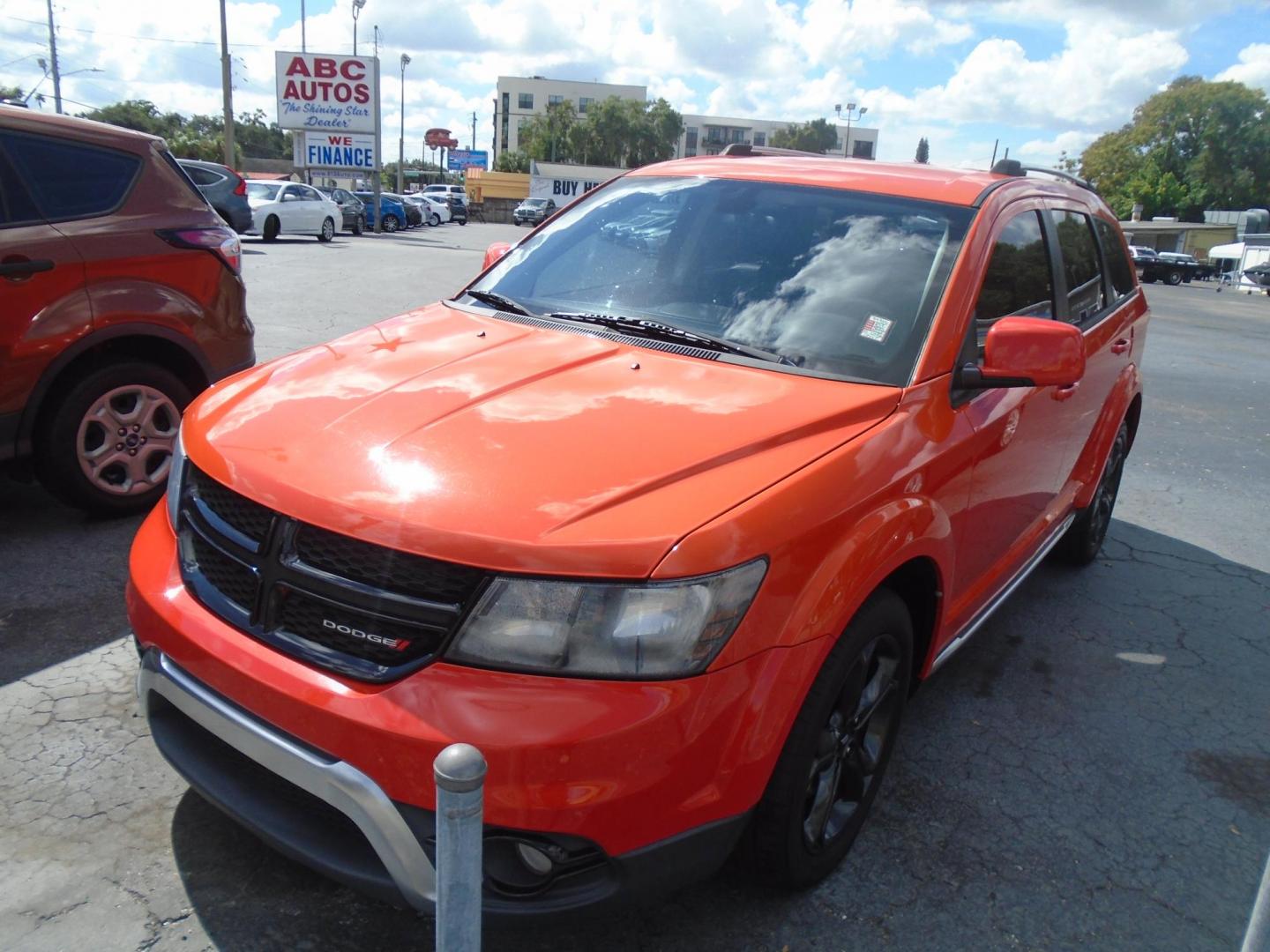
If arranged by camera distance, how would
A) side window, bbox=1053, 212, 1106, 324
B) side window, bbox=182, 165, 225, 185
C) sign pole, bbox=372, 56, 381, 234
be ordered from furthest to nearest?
1. sign pole, bbox=372, 56, 381, 234
2. side window, bbox=182, 165, 225, 185
3. side window, bbox=1053, 212, 1106, 324

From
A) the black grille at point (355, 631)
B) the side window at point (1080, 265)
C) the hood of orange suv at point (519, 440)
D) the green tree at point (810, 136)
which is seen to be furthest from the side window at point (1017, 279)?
the green tree at point (810, 136)

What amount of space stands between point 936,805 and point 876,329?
1.42m

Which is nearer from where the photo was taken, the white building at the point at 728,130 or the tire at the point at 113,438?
the tire at the point at 113,438

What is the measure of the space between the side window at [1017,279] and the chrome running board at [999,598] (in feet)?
2.95

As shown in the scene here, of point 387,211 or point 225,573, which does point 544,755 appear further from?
point 387,211

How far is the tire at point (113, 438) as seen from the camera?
4320 millimetres

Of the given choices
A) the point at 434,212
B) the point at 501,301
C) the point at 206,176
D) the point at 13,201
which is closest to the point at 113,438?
the point at 13,201

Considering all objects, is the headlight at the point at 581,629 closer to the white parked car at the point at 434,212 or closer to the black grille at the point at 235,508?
the black grille at the point at 235,508

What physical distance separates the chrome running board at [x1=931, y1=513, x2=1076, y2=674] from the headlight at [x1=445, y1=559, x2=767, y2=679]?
1322mm

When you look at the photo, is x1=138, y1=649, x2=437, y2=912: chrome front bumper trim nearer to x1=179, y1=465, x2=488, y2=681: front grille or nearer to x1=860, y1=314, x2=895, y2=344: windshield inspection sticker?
x1=179, y1=465, x2=488, y2=681: front grille

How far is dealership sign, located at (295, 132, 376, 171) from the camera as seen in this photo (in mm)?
37094

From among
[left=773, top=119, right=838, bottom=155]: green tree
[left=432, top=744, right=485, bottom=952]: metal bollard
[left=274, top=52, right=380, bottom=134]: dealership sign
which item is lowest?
[left=432, top=744, right=485, bottom=952]: metal bollard

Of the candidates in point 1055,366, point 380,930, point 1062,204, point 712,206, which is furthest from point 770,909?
point 1062,204

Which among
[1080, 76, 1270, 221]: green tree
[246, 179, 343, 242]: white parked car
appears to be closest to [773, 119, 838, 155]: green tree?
[1080, 76, 1270, 221]: green tree
